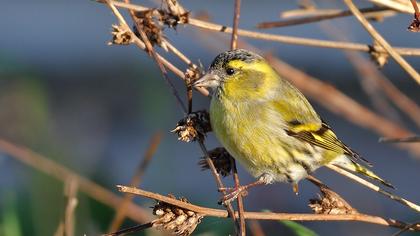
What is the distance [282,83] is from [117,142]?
382 cm

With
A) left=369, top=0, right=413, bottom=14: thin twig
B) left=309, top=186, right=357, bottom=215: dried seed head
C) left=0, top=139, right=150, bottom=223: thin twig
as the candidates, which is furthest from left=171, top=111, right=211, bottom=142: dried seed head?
left=369, top=0, right=413, bottom=14: thin twig

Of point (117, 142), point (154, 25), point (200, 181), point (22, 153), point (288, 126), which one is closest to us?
point (154, 25)

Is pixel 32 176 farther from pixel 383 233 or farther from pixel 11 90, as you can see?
pixel 383 233

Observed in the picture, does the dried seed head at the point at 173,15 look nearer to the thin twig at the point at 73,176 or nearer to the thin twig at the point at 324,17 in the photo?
the thin twig at the point at 324,17

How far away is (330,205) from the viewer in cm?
209

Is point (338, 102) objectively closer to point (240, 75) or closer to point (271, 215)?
point (240, 75)

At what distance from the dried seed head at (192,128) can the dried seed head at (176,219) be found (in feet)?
1.09

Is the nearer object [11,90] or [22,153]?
[22,153]

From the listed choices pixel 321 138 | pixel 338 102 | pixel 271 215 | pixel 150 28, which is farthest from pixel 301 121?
pixel 271 215

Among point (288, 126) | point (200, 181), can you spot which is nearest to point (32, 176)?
point (288, 126)

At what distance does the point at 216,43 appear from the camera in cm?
402

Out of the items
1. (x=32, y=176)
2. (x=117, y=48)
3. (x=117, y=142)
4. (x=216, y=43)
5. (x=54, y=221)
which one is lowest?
(x=54, y=221)

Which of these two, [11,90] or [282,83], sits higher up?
[11,90]

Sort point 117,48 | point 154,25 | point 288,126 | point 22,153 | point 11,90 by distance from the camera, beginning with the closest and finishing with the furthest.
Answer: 1. point 154,25
2. point 22,153
3. point 288,126
4. point 11,90
5. point 117,48
